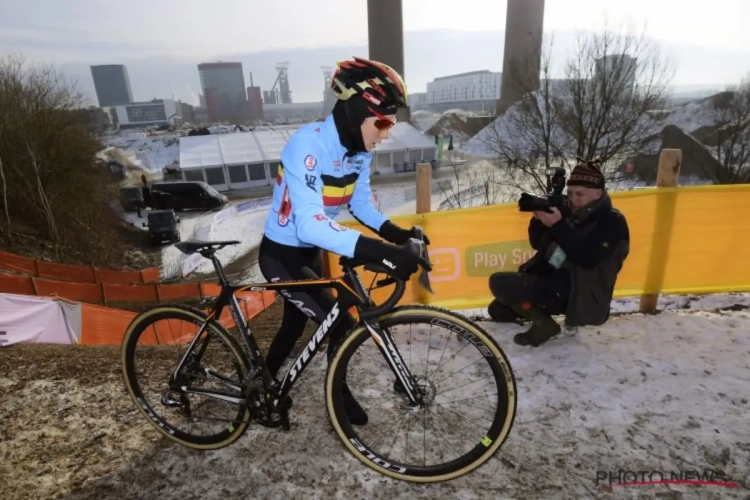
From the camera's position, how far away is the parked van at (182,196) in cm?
2893

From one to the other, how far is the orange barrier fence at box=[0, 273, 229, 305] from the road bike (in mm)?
8577

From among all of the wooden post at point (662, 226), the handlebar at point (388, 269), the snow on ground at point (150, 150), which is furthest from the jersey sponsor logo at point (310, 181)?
the snow on ground at point (150, 150)

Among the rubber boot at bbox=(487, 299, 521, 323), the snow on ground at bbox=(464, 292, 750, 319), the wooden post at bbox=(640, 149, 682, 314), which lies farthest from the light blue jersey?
the wooden post at bbox=(640, 149, 682, 314)

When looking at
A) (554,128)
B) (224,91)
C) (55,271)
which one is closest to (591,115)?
(554,128)

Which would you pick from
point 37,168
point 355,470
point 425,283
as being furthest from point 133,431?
point 37,168

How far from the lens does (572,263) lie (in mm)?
3818

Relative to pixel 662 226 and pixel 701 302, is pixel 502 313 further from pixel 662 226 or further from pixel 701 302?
pixel 701 302

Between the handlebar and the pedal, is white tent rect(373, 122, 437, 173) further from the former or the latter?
the handlebar

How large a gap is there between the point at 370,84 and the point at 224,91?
199932 mm

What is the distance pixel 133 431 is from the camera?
306 cm

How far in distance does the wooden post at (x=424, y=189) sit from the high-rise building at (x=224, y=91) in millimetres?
156758

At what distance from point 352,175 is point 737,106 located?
→ 3278cm

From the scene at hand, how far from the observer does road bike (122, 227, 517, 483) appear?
2266 mm

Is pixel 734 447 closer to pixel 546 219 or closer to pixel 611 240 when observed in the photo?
pixel 611 240
